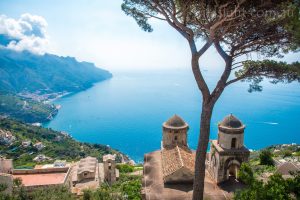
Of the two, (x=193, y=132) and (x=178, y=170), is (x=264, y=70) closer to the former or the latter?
(x=178, y=170)

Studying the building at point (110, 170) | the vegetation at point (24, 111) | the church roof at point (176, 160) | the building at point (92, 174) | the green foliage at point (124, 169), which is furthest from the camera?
the vegetation at point (24, 111)

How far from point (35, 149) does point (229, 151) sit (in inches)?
1730

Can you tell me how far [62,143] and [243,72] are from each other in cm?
5484

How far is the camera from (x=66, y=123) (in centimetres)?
8938

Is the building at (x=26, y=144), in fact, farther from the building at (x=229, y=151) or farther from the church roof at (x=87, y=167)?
the building at (x=229, y=151)

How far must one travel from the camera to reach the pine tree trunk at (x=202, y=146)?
762cm

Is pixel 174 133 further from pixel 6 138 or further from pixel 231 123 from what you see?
pixel 6 138

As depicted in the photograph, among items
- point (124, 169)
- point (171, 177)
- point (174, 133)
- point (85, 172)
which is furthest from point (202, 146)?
point (124, 169)

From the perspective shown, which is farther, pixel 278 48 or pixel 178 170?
pixel 178 170

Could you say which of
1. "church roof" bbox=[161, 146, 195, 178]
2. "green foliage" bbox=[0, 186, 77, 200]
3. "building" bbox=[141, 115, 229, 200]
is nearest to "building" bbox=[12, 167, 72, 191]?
"green foliage" bbox=[0, 186, 77, 200]

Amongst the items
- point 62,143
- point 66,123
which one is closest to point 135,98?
point 66,123

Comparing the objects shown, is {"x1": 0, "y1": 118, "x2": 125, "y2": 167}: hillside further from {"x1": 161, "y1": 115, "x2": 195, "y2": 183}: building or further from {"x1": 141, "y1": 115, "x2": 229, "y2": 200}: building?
{"x1": 141, "y1": 115, "x2": 229, "y2": 200}: building

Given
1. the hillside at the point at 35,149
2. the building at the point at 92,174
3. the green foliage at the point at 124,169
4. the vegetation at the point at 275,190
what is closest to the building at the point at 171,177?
the vegetation at the point at 275,190

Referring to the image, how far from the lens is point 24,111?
97.3 m
